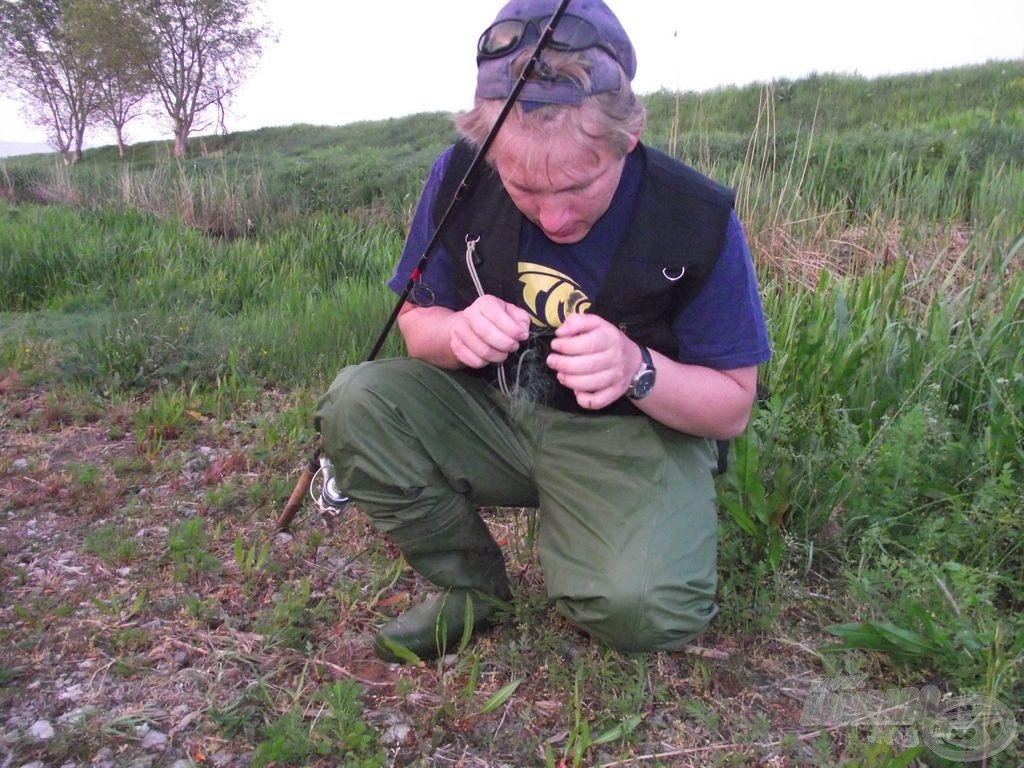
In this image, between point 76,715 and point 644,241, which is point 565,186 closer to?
point 644,241

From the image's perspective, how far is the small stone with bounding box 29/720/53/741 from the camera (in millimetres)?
1728

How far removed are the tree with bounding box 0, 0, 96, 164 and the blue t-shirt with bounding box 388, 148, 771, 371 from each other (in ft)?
93.5

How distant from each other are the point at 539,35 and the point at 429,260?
0.66m

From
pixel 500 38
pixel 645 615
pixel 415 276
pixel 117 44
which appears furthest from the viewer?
pixel 117 44

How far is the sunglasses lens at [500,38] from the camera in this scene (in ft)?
5.35

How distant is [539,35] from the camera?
1.61 meters

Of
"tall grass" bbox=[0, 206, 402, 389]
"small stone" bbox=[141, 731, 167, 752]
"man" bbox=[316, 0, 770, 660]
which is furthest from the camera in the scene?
"tall grass" bbox=[0, 206, 402, 389]

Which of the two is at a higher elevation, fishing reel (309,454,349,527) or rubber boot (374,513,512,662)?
fishing reel (309,454,349,527)

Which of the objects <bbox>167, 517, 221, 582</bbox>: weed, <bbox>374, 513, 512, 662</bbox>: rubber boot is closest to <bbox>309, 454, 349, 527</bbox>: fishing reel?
<bbox>374, 513, 512, 662</bbox>: rubber boot

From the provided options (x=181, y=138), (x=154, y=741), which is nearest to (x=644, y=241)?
(x=154, y=741)

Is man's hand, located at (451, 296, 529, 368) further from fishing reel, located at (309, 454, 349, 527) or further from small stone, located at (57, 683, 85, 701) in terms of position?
small stone, located at (57, 683, 85, 701)

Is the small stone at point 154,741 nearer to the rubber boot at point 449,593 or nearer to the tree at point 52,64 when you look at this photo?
the rubber boot at point 449,593

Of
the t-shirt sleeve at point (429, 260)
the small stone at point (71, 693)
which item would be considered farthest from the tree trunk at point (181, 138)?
the small stone at point (71, 693)

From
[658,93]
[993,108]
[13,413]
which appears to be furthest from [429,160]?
[13,413]
